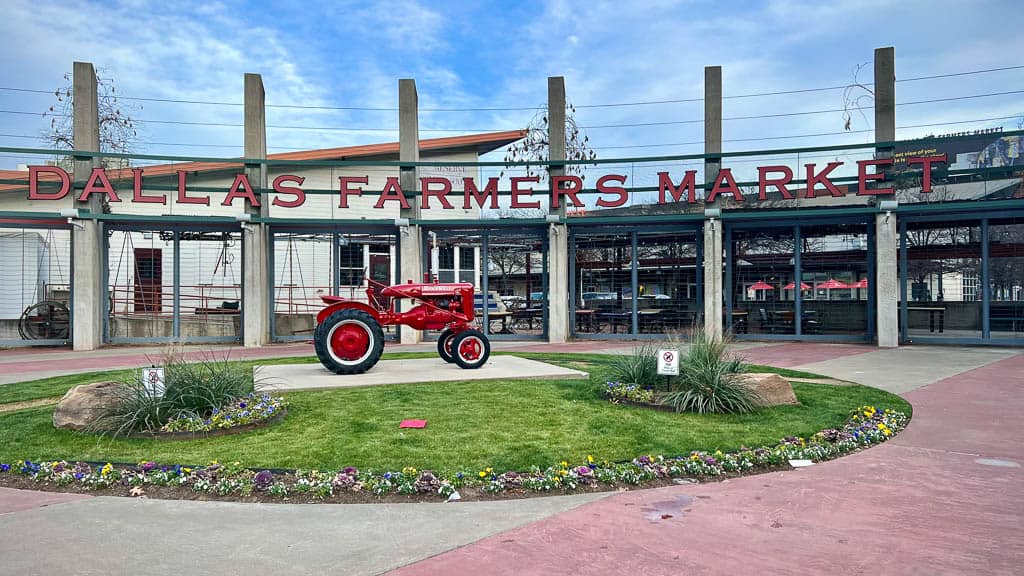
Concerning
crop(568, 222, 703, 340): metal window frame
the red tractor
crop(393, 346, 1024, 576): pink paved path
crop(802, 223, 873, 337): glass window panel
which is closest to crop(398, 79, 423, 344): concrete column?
crop(568, 222, 703, 340): metal window frame

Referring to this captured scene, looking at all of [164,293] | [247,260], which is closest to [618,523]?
[247,260]

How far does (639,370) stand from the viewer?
8938 millimetres

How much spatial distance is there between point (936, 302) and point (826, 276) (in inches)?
177

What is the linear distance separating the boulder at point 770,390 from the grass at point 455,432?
0.59ft

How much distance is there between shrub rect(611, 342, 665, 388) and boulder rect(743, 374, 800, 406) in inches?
44.1

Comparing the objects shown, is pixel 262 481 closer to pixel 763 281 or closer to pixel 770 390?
pixel 770 390

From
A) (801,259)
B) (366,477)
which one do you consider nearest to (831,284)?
(801,259)

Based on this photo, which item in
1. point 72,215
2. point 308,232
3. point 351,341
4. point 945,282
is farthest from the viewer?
point 945,282

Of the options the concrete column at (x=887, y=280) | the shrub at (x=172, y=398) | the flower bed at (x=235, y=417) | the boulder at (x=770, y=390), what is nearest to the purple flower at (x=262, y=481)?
the flower bed at (x=235, y=417)

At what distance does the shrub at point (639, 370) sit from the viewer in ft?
28.8

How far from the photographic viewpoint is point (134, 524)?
4.29 meters

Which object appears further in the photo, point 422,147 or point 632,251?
point 422,147

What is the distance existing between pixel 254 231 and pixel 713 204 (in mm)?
12553

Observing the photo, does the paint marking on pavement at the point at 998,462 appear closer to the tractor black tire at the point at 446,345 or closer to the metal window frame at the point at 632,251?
the tractor black tire at the point at 446,345
